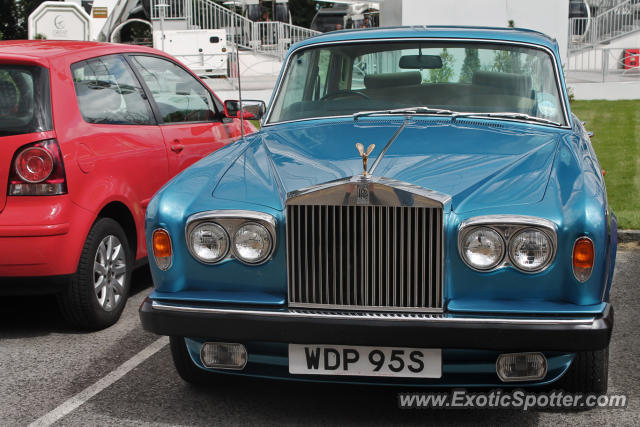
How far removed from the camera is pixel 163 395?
444 cm

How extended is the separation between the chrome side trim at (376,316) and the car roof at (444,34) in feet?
7.89

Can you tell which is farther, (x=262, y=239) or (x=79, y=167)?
(x=79, y=167)

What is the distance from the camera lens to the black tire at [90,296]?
17.6 feet

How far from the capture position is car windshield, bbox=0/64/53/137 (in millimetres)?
5281

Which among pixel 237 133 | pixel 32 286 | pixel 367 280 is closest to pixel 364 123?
pixel 367 280

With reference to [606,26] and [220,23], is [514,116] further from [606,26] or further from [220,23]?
[220,23]

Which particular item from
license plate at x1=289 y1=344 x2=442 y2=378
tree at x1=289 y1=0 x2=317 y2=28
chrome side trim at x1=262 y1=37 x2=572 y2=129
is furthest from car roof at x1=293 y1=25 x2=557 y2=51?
tree at x1=289 y1=0 x2=317 y2=28

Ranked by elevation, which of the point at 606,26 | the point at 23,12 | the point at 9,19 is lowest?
the point at 606,26

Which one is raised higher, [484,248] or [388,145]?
[388,145]

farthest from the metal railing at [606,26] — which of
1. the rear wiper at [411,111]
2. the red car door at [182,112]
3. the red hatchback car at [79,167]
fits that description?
the rear wiper at [411,111]

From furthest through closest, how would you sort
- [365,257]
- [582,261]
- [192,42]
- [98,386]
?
[192,42] → [98,386] → [365,257] → [582,261]

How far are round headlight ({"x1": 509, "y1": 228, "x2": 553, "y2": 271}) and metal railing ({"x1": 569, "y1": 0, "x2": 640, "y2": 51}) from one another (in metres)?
25.6

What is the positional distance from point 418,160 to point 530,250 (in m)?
0.78

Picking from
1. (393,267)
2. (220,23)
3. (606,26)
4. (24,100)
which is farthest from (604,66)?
(393,267)
